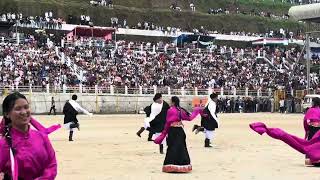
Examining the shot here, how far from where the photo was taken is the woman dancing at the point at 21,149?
5172 mm

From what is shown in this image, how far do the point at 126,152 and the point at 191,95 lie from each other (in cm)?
2961

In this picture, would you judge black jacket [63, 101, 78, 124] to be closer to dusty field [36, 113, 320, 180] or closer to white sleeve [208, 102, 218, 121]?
dusty field [36, 113, 320, 180]

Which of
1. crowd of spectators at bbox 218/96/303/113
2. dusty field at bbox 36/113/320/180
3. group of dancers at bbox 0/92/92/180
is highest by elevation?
group of dancers at bbox 0/92/92/180

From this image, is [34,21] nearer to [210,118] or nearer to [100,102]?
[100,102]

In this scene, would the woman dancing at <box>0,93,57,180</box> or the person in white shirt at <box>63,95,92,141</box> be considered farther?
the person in white shirt at <box>63,95,92,141</box>

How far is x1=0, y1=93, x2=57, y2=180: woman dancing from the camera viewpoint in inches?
204

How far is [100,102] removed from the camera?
42.7 meters

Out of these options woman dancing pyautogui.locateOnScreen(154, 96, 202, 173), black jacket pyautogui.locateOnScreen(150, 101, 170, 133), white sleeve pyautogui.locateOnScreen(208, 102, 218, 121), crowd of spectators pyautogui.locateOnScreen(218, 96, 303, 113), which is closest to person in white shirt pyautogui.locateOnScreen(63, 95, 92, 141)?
black jacket pyautogui.locateOnScreen(150, 101, 170, 133)

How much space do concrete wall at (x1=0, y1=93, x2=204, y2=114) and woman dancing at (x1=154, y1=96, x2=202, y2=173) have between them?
89.6 feet

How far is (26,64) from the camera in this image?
1661 inches

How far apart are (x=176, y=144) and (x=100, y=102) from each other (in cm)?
3034

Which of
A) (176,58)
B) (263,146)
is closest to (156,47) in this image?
(176,58)

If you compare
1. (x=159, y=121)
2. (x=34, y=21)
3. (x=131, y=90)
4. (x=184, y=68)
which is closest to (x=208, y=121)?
(x=159, y=121)

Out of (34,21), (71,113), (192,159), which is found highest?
(34,21)
